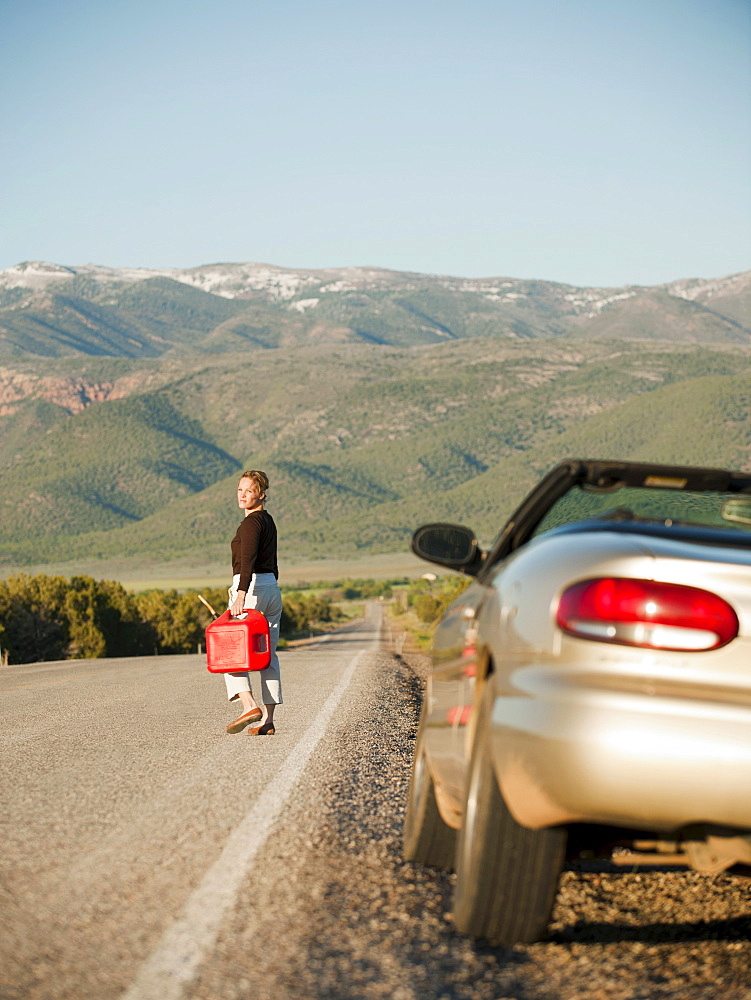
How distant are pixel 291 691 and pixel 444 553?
34.8 ft

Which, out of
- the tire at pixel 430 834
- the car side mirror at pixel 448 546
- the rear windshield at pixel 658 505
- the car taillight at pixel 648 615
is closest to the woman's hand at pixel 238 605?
the car side mirror at pixel 448 546

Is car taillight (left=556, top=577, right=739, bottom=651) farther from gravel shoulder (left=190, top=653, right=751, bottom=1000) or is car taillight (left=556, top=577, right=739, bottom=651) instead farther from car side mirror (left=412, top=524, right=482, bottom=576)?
car side mirror (left=412, top=524, right=482, bottom=576)

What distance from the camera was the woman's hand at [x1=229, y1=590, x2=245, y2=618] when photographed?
9.07 m

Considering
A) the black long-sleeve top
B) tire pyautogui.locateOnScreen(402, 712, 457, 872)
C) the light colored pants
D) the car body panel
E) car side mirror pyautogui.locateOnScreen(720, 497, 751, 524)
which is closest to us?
the car body panel

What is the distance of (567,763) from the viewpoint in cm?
319

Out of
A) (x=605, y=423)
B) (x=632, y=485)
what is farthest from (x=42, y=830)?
(x=605, y=423)

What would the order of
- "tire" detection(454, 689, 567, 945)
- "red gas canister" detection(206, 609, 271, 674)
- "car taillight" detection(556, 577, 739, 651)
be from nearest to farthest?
"car taillight" detection(556, 577, 739, 651)
"tire" detection(454, 689, 567, 945)
"red gas canister" detection(206, 609, 271, 674)

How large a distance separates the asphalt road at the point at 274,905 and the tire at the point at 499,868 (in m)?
0.12

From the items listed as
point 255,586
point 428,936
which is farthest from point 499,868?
point 255,586

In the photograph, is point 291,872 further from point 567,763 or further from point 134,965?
point 567,763

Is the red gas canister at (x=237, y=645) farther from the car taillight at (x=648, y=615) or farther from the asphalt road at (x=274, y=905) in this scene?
the car taillight at (x=648, y=615)

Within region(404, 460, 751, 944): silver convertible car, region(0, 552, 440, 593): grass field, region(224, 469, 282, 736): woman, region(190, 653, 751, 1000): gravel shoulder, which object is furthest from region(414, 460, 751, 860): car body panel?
region(0, 552, 440, 593): grass field

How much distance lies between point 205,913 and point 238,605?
5212mm

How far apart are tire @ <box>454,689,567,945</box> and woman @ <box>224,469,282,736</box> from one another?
5510 millimetres
